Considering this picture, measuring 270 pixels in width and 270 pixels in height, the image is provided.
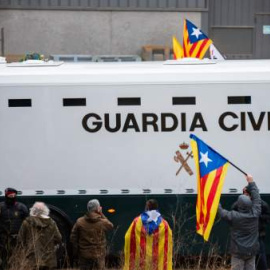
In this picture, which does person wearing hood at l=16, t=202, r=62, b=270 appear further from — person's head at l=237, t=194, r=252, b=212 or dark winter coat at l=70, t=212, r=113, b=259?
person's head at l=237, t=194, r=252, b=212

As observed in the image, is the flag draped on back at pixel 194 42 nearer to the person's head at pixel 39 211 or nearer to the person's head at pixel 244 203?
the person's head at pixel 244 203

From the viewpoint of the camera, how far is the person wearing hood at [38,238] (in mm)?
10547

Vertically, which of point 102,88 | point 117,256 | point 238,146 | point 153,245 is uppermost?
point 102,88

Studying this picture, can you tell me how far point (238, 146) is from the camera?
479 inches

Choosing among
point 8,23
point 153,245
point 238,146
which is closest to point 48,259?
point 153,245

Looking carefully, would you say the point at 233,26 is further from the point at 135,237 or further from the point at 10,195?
the point at 135,237

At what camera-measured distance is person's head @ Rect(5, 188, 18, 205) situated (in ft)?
37.9

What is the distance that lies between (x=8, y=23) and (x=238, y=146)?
1806 centimetres

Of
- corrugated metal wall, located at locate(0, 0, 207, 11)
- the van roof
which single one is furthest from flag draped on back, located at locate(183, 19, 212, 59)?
corrugated metal wall, located at locate(0, 0, 207, 11)

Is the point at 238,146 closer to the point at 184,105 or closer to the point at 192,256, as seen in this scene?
the point at 184,105

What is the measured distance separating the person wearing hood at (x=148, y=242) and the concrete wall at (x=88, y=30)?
19716mm

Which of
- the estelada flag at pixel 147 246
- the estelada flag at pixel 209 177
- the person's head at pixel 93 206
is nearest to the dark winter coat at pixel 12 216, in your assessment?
the person's head at pixel 93 206

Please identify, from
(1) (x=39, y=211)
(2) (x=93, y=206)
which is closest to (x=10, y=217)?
(1) (x=39, y=211)

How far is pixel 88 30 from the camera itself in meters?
29.1
